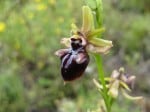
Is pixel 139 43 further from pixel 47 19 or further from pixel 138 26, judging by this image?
pixel 47 19

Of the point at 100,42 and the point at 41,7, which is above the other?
the point at 100,42

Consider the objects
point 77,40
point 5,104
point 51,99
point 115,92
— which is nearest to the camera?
point 77,40

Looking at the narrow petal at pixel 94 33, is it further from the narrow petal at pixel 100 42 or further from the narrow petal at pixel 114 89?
the narrow petal at pixel 114 89

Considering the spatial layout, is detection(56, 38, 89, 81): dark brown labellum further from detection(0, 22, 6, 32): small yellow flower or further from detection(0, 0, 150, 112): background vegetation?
detection(0, 22, 6, 32): small yellow flower

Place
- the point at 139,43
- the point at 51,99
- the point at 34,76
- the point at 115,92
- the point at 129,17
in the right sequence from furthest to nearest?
the point at 129,17
the point at 139,43
the point at 34,76
the point at 51,99
the point at 115,92

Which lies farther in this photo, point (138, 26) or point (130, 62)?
point (138, 26)

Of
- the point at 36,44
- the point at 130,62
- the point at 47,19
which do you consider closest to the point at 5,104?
the point at 36,44

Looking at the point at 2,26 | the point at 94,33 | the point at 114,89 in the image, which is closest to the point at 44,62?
the point at 2,26

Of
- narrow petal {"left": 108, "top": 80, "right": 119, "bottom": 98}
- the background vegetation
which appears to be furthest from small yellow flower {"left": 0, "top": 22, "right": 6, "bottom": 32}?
narrow petal {"left": 108, "top": 80, "right": 119, "bottom": 98}

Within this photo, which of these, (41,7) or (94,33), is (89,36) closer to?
(94,33)
